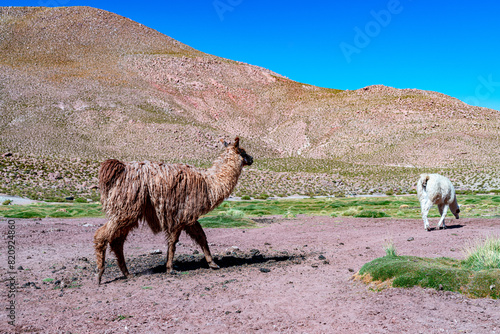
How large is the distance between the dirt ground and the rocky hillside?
1580 inches

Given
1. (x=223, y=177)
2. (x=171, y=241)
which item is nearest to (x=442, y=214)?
(x=223, y=177)

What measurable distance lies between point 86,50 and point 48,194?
73.1m

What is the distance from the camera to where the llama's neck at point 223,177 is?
8430mm

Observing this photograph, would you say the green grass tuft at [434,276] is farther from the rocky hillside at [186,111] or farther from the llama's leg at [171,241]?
the rocky hillside at [186,111]

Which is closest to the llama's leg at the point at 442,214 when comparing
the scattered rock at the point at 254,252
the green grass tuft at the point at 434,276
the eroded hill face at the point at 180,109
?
the green grass tuft at the point at 434,276

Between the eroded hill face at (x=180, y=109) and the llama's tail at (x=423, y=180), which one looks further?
the eroded hill face at (x=180, y=109)

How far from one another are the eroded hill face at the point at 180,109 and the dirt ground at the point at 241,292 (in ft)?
153

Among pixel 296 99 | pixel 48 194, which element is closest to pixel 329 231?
pixel 48 194

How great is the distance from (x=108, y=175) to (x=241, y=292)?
10.9 ft

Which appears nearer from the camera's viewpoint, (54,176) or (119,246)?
(119,246)

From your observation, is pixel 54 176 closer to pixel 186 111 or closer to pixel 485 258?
pixel 485 258

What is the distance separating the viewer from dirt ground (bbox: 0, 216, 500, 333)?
17.2 feet

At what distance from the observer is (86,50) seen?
310ft

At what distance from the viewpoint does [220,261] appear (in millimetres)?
9516
